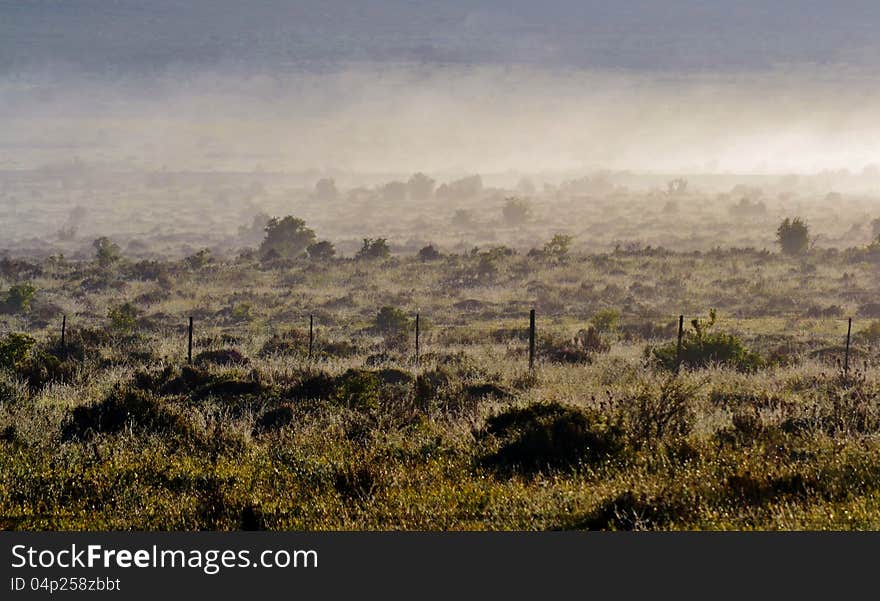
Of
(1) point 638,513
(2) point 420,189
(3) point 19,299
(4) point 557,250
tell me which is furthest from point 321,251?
(2) point 420,189

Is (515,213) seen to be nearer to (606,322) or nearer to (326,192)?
(606,322)

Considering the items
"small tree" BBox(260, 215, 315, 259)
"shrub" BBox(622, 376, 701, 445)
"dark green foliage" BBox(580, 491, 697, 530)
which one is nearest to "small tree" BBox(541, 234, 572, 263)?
"small tree" BBox(260, 215, 315, 259)

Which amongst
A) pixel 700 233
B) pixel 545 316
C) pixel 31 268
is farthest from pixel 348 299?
pixel 700 233

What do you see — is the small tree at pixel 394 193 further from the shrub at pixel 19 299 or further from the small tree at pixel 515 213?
the shrub at pixel 19 299

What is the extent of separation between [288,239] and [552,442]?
53162 mm

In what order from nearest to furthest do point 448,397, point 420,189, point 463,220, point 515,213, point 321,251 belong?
point 448,397
point 321,251
point 515,213
point 463,220
point 420,189

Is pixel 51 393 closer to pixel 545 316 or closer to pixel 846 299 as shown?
pixel 545 316

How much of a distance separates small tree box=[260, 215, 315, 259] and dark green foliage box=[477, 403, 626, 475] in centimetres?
5083

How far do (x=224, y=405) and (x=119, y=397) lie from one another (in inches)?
84.8

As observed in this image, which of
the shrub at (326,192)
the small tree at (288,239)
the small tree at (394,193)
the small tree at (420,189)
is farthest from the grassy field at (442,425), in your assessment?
the shrub at (326,192)

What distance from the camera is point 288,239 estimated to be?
63125 mm

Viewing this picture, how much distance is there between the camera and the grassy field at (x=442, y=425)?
8.93 meters

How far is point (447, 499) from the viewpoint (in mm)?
9234

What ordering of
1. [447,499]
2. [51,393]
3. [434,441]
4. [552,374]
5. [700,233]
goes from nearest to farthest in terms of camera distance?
[447,499] → [434,441] → [51,393] → [552,374] → [700,233]
